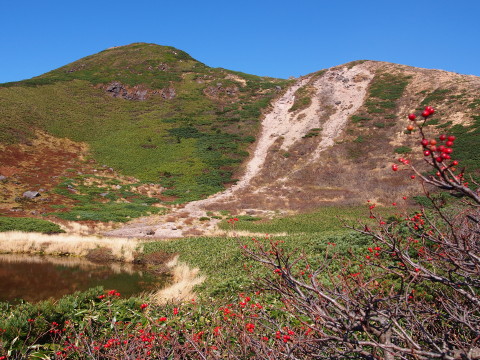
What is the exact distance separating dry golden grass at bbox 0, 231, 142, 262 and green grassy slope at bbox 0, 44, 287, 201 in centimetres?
1781

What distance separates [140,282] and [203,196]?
23.2 metres

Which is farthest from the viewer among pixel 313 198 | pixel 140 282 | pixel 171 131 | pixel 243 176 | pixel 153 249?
pixel 171 131

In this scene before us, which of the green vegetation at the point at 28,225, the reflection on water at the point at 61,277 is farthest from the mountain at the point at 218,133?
the reflection on water at the point at 61,277

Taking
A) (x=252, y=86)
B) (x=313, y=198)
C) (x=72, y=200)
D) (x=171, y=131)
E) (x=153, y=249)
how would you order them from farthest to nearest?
(x=252, y=86)
(x=171, y=131)
(x=313, y=198)
(x=72, y=200)
(x=153, y=249)

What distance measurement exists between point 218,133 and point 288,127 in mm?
12625

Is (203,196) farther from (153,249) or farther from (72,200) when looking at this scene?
(153,249)

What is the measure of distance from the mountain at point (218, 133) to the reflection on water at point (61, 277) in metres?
10.9

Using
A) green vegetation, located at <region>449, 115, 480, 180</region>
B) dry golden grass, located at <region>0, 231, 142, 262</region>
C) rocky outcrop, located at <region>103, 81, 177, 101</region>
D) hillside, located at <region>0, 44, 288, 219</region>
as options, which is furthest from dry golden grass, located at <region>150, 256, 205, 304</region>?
rocky outcrop, located at <region>103, 81, 177, 101</region>

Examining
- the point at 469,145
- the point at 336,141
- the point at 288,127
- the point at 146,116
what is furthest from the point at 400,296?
the point at 146,116

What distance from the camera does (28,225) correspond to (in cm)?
2297

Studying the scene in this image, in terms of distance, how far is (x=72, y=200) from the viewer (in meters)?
32.4

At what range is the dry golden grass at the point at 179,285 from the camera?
10.4 metres

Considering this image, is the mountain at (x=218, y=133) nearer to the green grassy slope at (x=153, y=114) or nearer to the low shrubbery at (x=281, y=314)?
the green grassy slope at (x=153, y=114)

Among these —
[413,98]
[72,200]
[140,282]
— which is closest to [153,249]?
[140,282]
